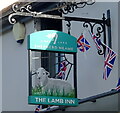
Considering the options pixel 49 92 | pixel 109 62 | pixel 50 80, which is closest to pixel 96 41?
pixel 109 62

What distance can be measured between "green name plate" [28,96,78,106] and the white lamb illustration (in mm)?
169

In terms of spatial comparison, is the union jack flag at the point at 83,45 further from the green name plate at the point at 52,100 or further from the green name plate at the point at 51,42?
the green name plate at the point at 52,100

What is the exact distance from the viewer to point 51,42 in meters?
9.17

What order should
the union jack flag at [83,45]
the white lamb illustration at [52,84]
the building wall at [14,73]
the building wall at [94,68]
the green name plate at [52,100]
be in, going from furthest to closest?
the building wall at [14,73] → the building wall at [94,68] → the union jack flag at [83,45] → the white lamb illustration at [52,84] → the green name plate at [52,100]

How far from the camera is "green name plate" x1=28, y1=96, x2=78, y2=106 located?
8977 millimetres

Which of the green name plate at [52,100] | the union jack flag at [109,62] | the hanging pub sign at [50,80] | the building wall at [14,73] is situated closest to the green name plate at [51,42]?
the hanging pub sign at [50,80]

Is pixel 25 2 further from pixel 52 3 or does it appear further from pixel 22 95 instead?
pixel 22 95

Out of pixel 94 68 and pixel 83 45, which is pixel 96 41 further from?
pixel 94 68

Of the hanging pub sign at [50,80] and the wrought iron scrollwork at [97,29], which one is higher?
the wrought iron scrollwork at [97,29]

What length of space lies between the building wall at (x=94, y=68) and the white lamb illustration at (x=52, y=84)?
2.99 ft

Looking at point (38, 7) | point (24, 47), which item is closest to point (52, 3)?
point (38, 7)

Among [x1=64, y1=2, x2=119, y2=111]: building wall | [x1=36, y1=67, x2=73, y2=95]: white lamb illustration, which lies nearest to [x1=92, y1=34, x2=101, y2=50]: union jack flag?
[x1=64, y1=2, x2=119, y2=111]: building wall

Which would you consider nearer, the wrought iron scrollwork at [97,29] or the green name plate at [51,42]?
the green name plate at [51,42]

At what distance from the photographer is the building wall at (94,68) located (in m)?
9.94
